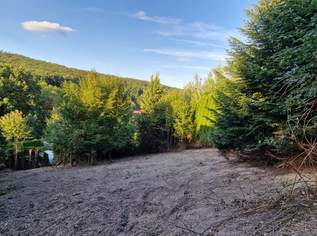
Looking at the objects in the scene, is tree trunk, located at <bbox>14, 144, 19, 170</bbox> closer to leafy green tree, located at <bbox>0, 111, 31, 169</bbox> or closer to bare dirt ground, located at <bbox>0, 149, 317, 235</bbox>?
leafy green tree, located at <bbox>0, 111, 31, 169</bbox>

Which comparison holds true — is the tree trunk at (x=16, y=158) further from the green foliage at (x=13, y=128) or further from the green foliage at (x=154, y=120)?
the green foliage at (x=154, y=120)

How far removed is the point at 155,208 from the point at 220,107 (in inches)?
127

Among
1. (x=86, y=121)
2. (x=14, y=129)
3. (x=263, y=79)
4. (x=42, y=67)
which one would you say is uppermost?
(x=42, y=67)

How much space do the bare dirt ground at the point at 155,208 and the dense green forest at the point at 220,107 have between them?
2.40ft

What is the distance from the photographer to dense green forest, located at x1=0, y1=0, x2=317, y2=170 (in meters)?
3.23

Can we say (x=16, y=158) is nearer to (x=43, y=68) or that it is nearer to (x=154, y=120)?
(x=154, y=120)

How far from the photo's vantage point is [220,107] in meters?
5.32

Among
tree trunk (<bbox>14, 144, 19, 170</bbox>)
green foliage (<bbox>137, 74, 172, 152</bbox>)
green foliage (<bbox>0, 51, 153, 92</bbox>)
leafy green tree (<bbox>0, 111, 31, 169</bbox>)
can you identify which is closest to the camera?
tree trunk (<bbox>14, 144, 19, 170</bbox>)

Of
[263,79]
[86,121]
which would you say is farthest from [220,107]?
[86,121]

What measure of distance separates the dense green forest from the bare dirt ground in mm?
732

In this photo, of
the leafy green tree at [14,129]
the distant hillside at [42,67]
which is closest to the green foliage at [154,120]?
the leafy green tree at [14,129]

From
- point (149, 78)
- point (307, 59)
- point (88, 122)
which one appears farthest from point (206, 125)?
point (307, 59)

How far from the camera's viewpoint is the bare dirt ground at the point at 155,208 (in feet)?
7.09

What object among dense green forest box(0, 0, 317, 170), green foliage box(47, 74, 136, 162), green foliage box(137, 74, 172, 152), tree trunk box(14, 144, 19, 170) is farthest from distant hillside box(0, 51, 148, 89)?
green foliage box(47, 74, 136, 162)
